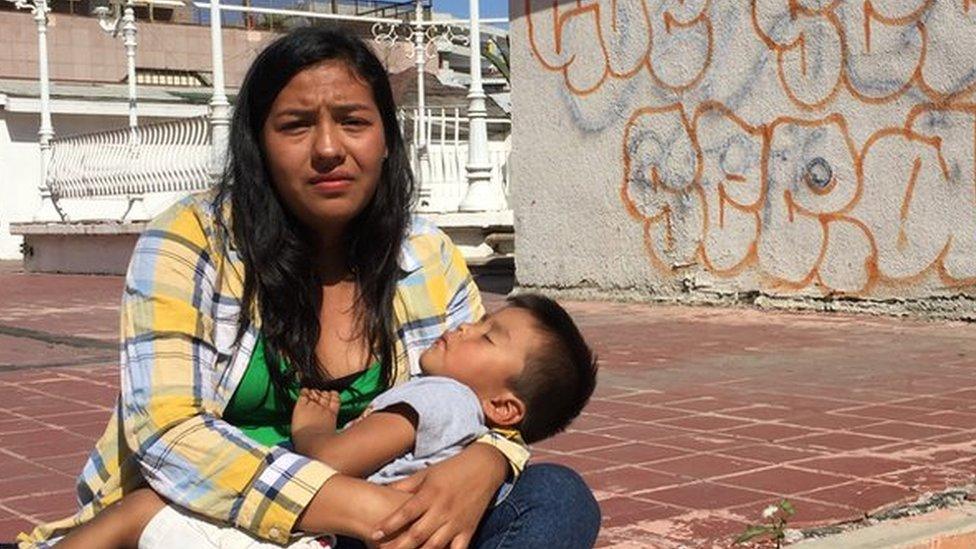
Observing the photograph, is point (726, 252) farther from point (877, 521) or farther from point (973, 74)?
point (877, 521)

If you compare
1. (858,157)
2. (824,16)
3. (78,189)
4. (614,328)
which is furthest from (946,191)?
(78,189)

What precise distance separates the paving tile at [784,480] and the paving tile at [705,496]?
0.07 m

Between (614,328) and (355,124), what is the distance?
6644mm

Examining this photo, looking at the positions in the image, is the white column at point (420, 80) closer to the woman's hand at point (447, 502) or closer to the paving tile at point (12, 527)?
the paving tile at point (12, 527)

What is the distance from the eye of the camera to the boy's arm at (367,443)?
231cm

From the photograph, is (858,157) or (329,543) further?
(858,157)

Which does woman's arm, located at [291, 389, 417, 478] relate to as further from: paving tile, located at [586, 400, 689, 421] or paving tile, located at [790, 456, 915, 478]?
paving tile, located at [586, 400, 689, 421]

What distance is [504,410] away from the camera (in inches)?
99.5

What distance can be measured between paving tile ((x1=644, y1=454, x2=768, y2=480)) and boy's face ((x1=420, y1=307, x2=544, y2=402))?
6.47 feet

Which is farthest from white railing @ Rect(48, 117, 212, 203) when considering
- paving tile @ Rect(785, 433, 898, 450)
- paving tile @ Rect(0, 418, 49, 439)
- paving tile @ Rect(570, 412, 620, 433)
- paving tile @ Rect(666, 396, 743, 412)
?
paving tile @ Rect(785, 433, 898, 450)

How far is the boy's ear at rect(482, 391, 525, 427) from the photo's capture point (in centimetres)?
251

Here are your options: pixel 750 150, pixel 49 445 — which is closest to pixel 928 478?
pixel 49 445

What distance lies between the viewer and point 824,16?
9102 mm

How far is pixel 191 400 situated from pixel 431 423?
409 mm
